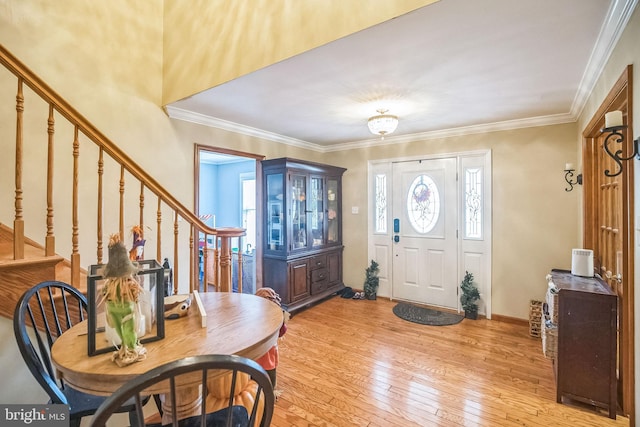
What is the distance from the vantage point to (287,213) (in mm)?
3973

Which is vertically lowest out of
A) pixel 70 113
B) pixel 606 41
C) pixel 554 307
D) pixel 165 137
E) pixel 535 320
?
pixel 535 320

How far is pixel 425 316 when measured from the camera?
3.89 m

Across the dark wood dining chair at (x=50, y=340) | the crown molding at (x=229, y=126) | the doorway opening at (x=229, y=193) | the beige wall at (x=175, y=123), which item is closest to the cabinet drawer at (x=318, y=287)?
the doorway opening at (x=229, y=193)

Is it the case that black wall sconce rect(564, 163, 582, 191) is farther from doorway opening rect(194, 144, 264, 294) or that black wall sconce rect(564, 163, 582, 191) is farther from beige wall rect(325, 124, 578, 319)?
doorway opening rect(194, 144, 264, 294)

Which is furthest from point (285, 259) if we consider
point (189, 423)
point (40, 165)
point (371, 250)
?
point (189, 423)

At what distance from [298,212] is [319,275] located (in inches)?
37.8

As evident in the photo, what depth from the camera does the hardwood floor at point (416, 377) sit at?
2076 millimetres

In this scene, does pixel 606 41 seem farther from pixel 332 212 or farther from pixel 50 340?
pixel 332 212

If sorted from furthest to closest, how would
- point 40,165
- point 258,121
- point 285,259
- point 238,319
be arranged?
point 285,259, point 258,121, point 40,165, point 238,319

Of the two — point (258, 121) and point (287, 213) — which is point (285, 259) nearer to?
point (287, 213)

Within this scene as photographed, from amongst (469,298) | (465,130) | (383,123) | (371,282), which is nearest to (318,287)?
(371,282)

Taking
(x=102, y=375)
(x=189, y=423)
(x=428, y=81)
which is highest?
(x=428, y=81)

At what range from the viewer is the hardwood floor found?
2.08 metres

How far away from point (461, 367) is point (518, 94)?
2.39 meters
